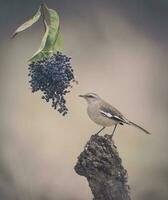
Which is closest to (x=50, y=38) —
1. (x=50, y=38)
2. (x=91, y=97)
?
(x=50, y=38)

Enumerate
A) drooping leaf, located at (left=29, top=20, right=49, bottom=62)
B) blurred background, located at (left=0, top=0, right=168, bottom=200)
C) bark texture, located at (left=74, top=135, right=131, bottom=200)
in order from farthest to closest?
blurred background, located at (left=0, top=0, right=168, bottom=200) < bark texture, located at (left=74, top=135, right=131, bottom=200) < drooping leaf, located at (left=29, top=20, right=49, bottom=62)

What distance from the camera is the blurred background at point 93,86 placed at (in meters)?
2.41

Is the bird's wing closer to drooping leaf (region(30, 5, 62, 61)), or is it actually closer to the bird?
the bird

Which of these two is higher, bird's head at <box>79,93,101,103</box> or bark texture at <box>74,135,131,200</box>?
bird's head at <box>79,93,101,103</box>

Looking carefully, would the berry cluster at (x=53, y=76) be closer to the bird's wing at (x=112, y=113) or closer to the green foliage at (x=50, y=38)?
the green foliage at (x=50, y=38)

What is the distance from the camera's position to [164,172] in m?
2.46

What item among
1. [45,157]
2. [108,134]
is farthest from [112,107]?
[45,157]

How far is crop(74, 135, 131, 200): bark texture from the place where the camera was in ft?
7.41

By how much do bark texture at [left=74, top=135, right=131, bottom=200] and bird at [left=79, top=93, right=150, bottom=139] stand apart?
0.04 meters

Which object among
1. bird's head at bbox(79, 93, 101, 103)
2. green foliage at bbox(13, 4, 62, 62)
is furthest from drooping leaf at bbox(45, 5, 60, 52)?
bird's head at bbox(79, 93, 101, 103)

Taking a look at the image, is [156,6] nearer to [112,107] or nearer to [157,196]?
[112,107]

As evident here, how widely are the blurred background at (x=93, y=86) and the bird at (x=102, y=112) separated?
0.17ft

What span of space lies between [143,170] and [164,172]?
0.06 metres

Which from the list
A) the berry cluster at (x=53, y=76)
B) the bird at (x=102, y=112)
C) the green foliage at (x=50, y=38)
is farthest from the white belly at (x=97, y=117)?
the green foliage at (x=50, y=38)
